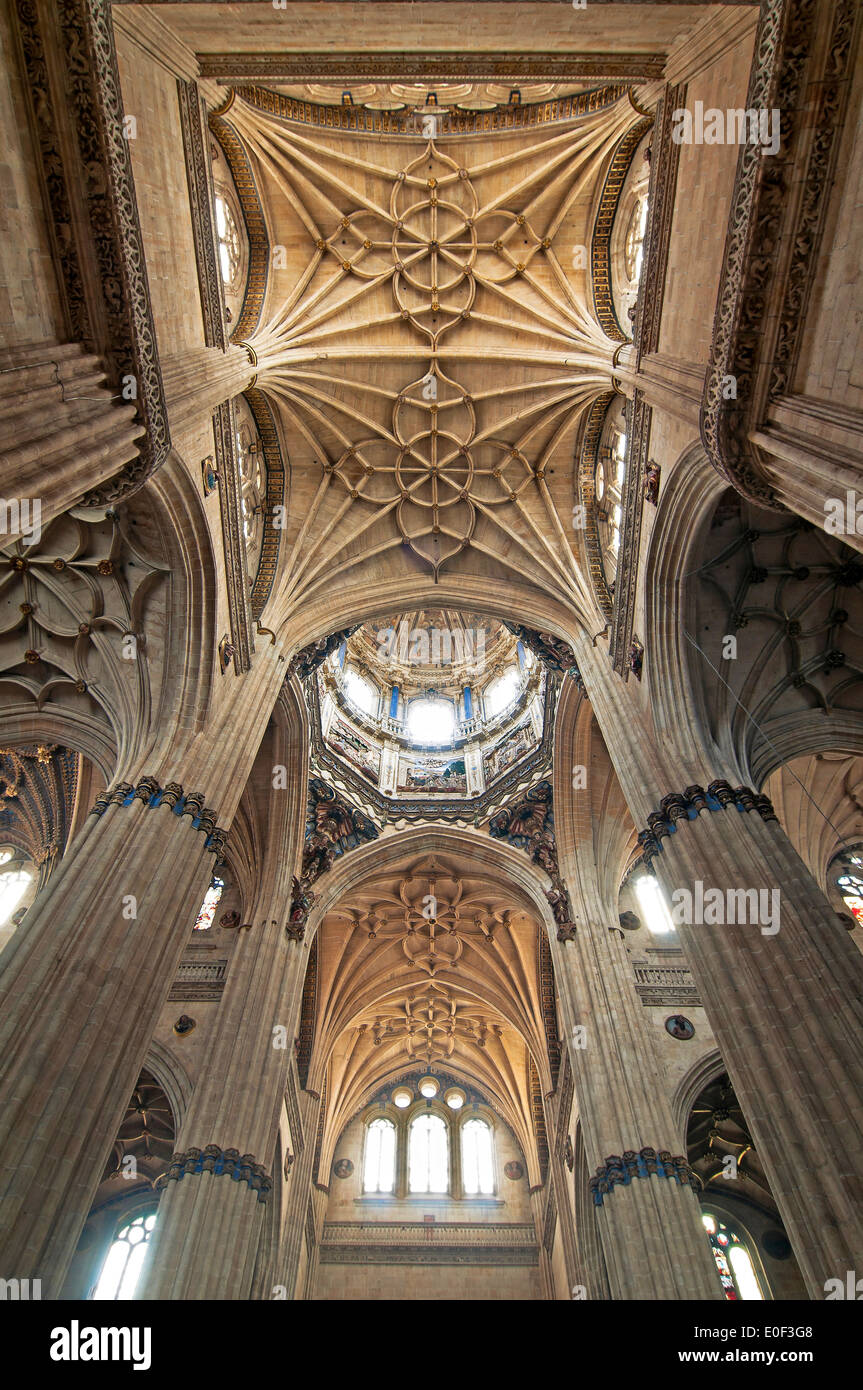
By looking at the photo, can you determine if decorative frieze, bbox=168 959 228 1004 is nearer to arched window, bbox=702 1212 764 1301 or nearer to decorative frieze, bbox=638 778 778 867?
decorative frieze, bbox=638 778 778 867

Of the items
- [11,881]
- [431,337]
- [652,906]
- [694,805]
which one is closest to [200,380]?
[431,337]

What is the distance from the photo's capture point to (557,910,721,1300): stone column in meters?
10.6

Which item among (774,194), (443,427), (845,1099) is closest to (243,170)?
(443,427)

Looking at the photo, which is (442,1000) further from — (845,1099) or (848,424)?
(848,424)

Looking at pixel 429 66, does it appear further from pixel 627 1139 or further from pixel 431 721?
pixel 431 721

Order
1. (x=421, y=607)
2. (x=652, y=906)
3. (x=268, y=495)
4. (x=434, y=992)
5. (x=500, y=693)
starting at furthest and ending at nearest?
(x=500, y=693)
(x=434, y=992)
(x=421, y=607)
(x=652, y=906)
(x=268, y=495)

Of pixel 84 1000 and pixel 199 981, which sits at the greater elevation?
pixel 199 981

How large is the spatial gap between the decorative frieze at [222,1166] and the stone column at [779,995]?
25.9 feet

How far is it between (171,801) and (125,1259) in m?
11.9

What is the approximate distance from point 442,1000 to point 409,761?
7.80 m

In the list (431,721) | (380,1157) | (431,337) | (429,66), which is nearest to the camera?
(429,66)

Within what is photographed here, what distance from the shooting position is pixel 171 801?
33.1 ft

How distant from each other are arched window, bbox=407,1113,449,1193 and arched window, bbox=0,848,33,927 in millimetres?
14580

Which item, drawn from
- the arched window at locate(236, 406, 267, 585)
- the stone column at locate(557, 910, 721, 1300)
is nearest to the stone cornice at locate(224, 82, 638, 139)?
the arched window at locate(236, 406, 267, 585)
